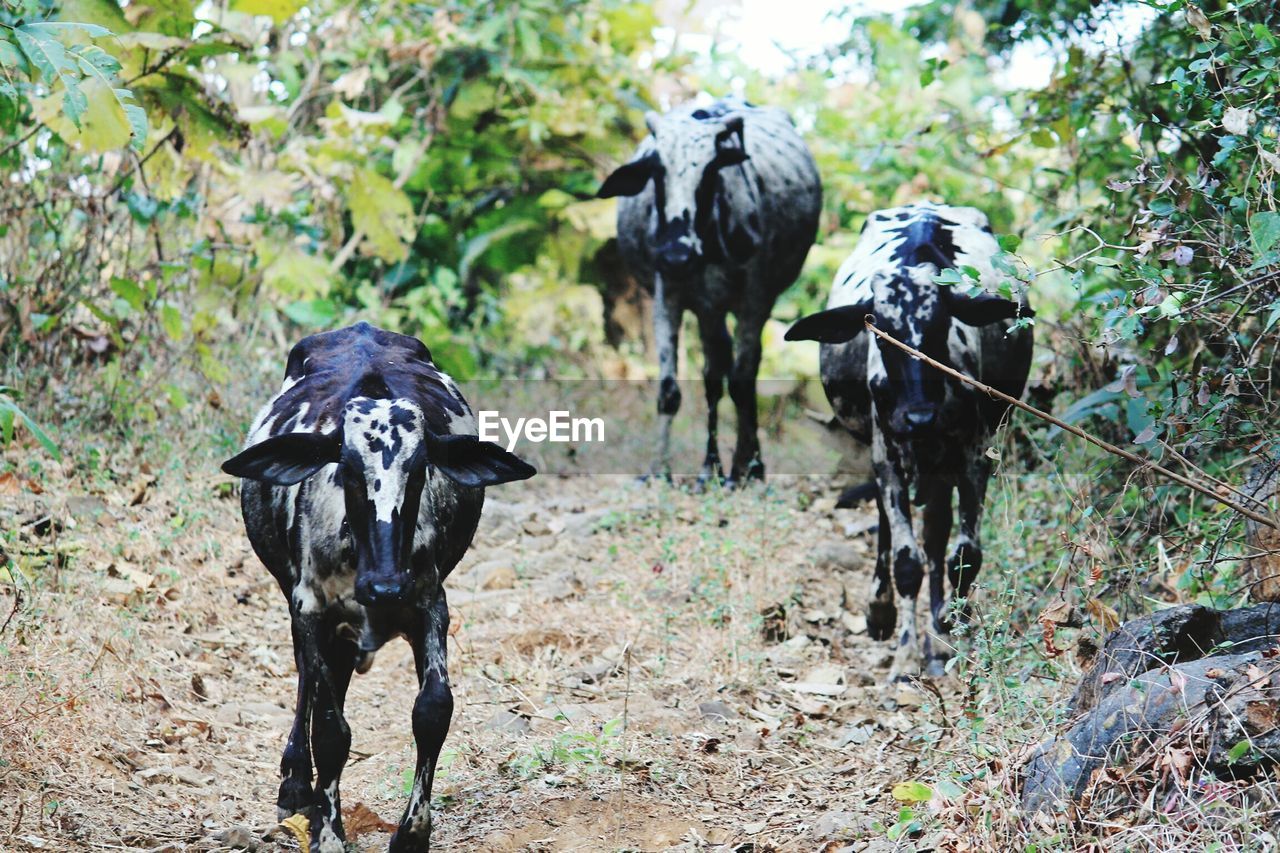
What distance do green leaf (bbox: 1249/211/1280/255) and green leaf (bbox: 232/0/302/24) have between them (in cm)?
683

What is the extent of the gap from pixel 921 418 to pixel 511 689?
2.34m

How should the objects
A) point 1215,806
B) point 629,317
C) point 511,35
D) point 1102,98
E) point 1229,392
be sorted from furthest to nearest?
point 629,317 < point 511,35 < point 1102,98 < point 1229,392 < point 1215,806

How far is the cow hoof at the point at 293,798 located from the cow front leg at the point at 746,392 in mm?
5669

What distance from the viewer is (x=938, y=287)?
7277 millimetres

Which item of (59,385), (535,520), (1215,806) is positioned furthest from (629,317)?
(1215,806)

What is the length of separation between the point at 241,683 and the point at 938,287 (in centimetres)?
402

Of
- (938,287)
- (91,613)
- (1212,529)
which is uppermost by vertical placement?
(938,287)

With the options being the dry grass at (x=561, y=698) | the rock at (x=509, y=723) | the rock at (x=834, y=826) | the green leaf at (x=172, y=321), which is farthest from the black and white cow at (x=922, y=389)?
the green leaf at (x=172, y=321)

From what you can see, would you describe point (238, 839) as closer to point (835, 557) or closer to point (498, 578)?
point (498, 578)

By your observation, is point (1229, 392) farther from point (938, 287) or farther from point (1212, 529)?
point (938, 287)

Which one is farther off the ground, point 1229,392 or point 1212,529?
point 1229,392

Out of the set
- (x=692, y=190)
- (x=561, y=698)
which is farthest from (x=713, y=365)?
(x=561, y=698)

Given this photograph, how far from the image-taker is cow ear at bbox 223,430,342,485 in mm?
5152

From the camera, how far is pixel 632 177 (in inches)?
416
